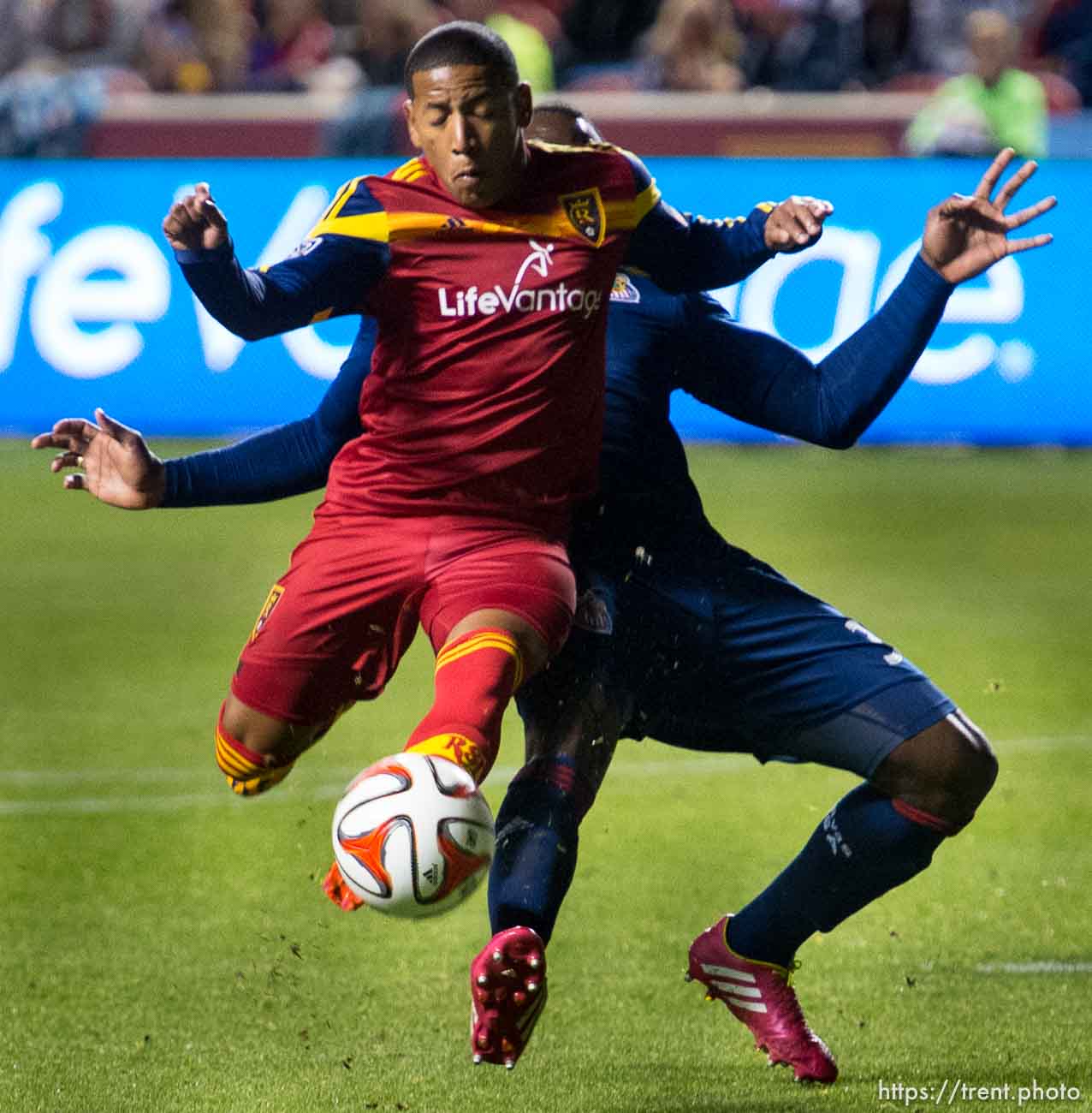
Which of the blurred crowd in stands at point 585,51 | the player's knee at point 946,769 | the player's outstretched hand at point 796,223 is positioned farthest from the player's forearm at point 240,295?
the blurred crowd in stands at point 585,51

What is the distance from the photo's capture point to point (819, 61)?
16109mm

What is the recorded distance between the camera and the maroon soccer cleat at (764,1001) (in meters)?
5.00

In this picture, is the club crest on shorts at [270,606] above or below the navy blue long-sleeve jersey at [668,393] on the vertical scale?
below

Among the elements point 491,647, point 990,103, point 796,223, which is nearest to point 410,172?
point 796,223

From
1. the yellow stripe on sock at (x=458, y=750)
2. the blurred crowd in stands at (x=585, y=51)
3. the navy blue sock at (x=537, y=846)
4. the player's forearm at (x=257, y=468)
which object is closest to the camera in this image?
the yellow stripe on sock at (x=458, y=750)

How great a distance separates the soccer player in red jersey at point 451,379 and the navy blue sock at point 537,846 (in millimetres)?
309

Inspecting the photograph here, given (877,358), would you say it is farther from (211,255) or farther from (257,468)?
(211,255)

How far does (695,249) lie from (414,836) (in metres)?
1.56

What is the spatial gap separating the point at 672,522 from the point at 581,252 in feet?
2.38

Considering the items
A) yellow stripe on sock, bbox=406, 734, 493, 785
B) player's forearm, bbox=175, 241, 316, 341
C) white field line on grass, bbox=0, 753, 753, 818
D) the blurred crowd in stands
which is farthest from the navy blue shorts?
the blurred crowd in stands

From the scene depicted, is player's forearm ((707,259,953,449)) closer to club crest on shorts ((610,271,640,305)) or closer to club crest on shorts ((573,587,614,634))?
club crest on shorts ((610,271,640,305))

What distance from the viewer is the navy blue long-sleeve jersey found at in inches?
201

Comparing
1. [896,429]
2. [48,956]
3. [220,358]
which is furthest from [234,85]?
[48,956]

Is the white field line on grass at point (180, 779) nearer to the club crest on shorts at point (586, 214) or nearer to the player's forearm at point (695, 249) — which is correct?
the player's forearm at point (695, 249)
